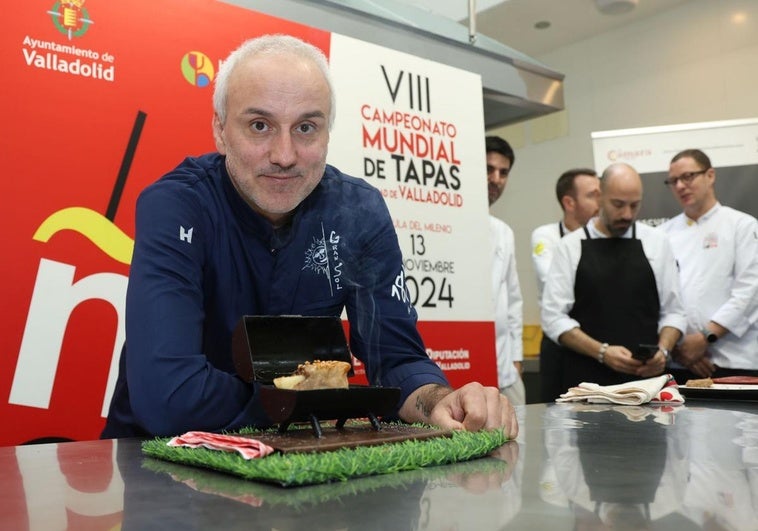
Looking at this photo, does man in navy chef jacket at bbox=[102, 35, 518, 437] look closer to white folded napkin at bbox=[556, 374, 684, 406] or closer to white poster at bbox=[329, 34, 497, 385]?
white folded napkin at bbox=[556, 374, 684, 406]

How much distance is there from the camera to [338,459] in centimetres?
69

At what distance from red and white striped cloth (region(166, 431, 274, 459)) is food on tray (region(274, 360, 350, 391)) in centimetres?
9

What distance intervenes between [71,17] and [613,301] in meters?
2.15

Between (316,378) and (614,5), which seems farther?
(614,5)

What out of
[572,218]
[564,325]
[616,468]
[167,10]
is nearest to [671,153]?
[572,218]

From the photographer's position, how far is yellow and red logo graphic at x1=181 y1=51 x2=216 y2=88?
212cm

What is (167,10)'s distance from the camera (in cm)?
209

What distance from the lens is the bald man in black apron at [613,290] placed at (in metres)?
2.98

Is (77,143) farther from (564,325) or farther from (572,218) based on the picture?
(572,218)

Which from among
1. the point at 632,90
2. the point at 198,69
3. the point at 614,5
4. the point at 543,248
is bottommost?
the point at 543,248

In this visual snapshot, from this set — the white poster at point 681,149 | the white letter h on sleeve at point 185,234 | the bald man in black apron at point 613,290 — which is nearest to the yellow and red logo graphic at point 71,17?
the white letter h on sleeve at point 185,234

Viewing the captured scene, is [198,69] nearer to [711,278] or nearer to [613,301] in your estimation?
[613,301]

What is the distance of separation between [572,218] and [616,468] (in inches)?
145

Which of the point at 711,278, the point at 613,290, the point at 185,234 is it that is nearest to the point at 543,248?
the point at 711,278
